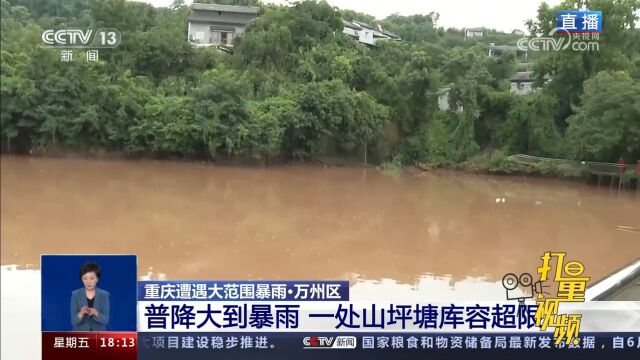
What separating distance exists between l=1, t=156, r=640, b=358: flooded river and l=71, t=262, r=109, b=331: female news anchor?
0.43 meters

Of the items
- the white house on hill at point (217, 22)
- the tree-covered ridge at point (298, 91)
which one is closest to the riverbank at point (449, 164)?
the tree-covered ridge at point (298, 91)

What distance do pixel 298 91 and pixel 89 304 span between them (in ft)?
12.8

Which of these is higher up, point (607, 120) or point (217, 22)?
point (217, 22)

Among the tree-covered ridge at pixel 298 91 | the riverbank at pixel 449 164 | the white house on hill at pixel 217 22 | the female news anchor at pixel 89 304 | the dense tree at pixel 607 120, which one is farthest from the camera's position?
the dense tree at pixel 607 120

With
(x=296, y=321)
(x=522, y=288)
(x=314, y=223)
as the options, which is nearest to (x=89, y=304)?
(x=296, y=321)

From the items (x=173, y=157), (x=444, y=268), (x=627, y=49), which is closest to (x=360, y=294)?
(x=444, y=268)

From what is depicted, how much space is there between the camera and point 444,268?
254 cm

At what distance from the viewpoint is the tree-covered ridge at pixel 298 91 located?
185 centimetres

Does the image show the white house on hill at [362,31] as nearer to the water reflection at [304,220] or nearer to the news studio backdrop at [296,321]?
the water reflection at [304,220]

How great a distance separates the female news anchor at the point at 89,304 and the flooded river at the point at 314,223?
1.41 feet

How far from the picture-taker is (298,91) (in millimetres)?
4914

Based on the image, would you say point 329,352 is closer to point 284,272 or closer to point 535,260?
point 284,272

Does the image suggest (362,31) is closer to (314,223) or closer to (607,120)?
(314,223)

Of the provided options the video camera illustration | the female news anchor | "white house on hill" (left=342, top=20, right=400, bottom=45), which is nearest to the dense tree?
"white house on hill" (left=342, top=20, right=400, bottom=45)
